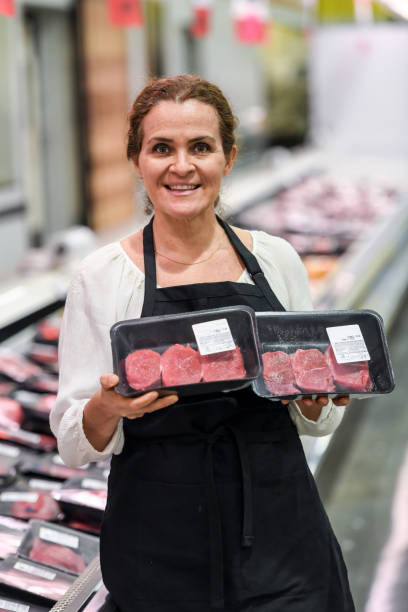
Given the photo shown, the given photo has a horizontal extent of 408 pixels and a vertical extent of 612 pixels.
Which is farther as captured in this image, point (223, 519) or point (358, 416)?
point (358, 416)

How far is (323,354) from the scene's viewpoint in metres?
1.52

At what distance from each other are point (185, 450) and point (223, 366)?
6.9 inches

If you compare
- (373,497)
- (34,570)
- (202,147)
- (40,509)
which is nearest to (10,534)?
(40,509)

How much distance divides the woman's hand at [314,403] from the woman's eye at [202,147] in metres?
0.49

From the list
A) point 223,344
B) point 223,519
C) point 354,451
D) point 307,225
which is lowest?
point 354,451

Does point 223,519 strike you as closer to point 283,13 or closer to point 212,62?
point 212,62

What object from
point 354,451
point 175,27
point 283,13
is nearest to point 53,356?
point 354,451

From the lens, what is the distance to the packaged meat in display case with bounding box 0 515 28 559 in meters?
2.09

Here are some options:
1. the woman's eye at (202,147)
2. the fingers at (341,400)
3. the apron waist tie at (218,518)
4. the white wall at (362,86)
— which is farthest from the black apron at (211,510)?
the white wall at (362,86)

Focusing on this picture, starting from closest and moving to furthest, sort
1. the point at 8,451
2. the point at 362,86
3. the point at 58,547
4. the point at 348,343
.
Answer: the point at 348,343, the point at 58,547, the point at 8,451, the point at 362,86

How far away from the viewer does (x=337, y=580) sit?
59.2 inches

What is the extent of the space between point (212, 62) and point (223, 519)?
28.6 feet

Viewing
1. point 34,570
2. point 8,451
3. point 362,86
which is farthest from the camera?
point 362,86

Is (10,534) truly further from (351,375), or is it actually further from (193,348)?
(351,375)
